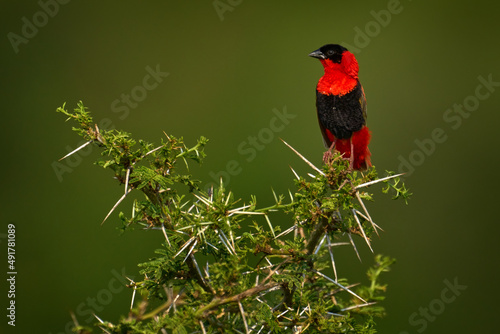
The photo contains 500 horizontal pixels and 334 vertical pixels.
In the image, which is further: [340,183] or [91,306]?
[91,306]

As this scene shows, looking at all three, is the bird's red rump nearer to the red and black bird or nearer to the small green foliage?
the red and black bird

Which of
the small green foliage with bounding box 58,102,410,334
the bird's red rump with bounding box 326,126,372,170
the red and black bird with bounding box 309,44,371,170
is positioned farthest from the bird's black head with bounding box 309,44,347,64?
the small green foliage with bounding box 58,102,410,334

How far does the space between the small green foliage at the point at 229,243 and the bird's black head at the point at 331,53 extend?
4.37 ft

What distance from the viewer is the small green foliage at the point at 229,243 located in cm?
166

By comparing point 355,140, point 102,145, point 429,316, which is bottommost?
point 429,316

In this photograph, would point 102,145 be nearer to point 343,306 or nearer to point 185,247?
point 185,247

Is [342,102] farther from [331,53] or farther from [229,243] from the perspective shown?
[229,243]

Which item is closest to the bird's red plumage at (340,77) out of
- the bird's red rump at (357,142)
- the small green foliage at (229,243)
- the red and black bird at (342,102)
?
the red and black bird at (342,102)

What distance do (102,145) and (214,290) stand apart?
537mm

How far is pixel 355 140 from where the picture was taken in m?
3.11

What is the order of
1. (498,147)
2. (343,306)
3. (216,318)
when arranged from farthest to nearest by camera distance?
1. (498,147)
2. (343,306)
3. (216,318)

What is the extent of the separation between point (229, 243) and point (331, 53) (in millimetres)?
1721

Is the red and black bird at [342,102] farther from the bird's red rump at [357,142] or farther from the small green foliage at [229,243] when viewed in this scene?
the small green foliage at [229,243]

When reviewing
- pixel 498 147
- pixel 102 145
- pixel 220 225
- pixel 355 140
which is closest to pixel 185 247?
pixel 220 225
